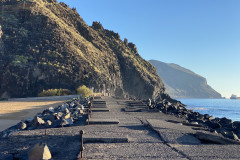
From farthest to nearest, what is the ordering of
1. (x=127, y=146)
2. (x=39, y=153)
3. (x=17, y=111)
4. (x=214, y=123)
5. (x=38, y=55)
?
1. (x=38, y=55)
2. (x=17, y=111)
3. (x=214, y=123)
4. (x=127, y=146)
5. (x=39, y=153)

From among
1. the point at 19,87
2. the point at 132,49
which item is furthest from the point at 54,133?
the point at 132,49

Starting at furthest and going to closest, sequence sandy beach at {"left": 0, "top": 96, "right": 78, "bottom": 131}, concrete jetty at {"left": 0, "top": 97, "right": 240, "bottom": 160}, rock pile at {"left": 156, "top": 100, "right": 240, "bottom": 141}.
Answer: sandy beach at {"left": 0, "top": 96, "right": 78, "bottom": 131}
rock pile at {"left": 156, "top": 100, "right": 240, "bottom": 141}
concrete jetty at {"left": 0, "top": 97, "right": 240, "bottom": 160}

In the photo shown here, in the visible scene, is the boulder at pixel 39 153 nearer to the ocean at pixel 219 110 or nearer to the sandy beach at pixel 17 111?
the sandy beach at pixel 17 111

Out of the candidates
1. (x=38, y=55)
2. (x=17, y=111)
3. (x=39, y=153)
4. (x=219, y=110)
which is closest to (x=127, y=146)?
(x=39, y=153)

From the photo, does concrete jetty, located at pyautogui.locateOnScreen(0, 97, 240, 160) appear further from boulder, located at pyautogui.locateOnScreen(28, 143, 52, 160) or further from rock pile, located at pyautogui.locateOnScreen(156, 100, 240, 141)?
rock pile, located at pyautogui.locateOnScreen(156, 100, 240, 141)

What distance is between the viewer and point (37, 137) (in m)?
5.61

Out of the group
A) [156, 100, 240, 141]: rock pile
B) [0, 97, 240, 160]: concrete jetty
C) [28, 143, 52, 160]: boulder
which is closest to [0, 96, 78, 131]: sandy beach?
[0, 97, 240, 160]: concrete jetty

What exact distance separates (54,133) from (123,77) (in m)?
76.6

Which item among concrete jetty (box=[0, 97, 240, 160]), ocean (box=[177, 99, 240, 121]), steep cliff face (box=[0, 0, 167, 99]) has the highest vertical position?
steep cliff face (box=[0, 0, 167, 99])

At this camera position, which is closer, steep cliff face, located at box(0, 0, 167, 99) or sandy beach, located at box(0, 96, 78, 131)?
sandy beach, located at box(0, 96, 78, 131)

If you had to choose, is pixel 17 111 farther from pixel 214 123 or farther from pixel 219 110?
pixel 219 110

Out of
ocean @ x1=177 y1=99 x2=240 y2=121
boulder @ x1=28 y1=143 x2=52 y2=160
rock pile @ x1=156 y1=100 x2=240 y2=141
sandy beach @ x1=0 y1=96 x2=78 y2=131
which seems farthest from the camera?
ocean @ x1=177 y1=99 x2=240 y2=121

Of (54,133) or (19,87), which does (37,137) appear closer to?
(54,133)

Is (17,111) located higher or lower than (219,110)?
higher
